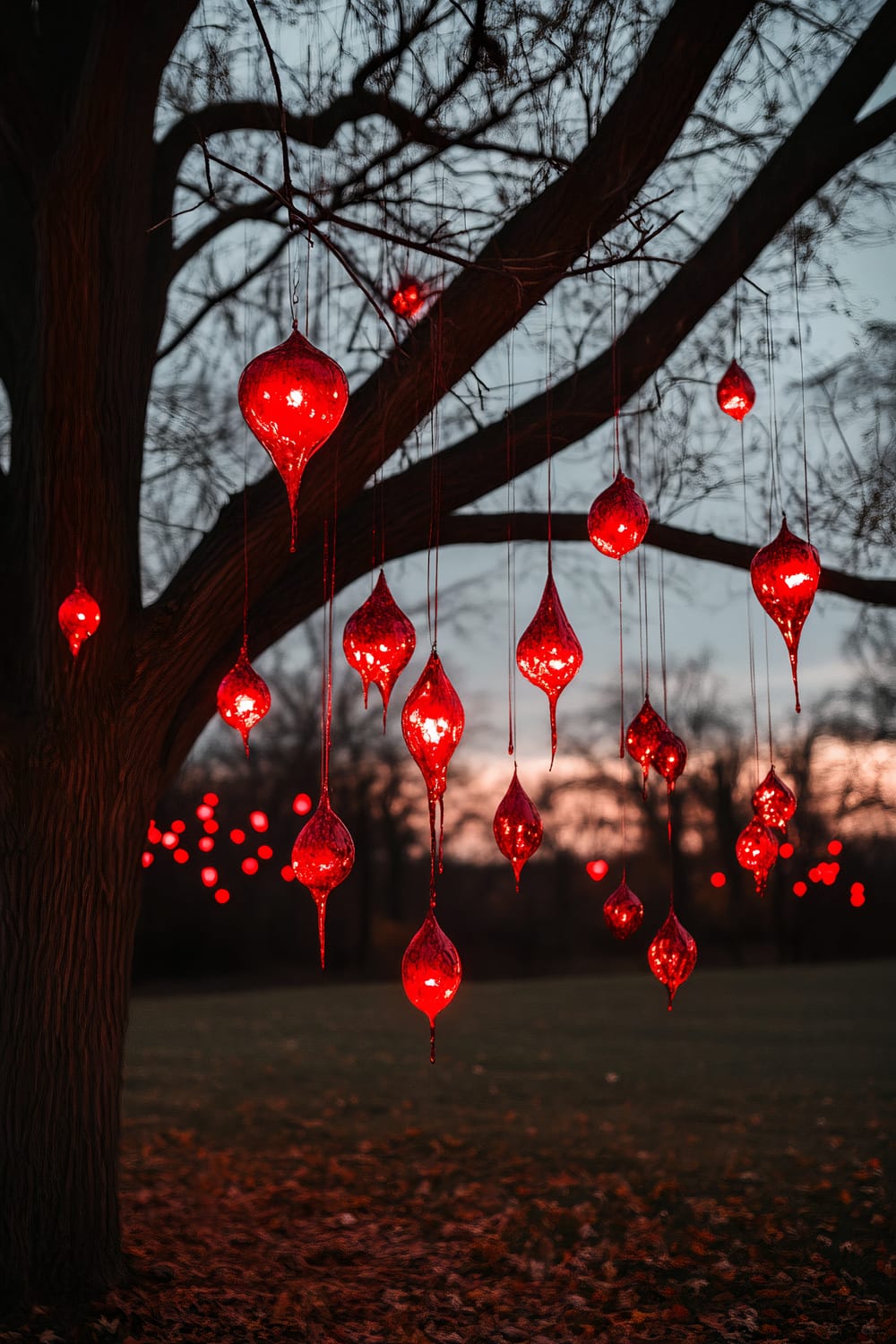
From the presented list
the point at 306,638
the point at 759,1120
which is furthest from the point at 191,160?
the point at 306,638

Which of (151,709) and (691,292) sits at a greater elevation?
(691,292)

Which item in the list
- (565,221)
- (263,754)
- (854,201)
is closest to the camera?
(565,221)

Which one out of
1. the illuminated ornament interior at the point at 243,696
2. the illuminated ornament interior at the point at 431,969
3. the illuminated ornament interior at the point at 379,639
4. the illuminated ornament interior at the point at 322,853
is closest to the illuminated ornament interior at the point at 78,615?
the illuminated ornament interior at the point at 243,696

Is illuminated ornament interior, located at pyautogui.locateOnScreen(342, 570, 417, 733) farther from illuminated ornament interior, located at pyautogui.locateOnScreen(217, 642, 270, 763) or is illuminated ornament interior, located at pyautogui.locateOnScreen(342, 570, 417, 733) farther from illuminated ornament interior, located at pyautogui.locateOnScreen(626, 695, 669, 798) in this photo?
illuminated ornament interior, located at pyautogui.locateOnScreen(626, 695, 669, 798)

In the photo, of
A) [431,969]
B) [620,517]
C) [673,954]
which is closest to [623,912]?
[673,954]

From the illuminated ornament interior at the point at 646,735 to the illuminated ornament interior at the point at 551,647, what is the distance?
1.00 m

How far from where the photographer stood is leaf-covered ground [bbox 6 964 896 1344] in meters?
5.30

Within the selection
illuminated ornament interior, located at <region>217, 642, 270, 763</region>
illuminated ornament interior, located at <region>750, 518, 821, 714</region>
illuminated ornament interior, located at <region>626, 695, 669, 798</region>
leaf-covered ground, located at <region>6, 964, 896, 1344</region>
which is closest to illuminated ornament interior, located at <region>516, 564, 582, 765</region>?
illuminated ornament interior, located at <region>750, 518, 821, 714</region>

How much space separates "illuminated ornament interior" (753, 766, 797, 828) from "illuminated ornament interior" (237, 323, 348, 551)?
7.73 ft

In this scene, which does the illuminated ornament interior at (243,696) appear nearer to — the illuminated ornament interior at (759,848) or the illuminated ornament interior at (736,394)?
the illuminated ornament interior at (759,848)

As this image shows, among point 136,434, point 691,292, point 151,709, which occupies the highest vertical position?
point 691,292

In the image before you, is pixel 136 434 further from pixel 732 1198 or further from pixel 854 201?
pixel 732 1198

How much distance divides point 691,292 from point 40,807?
3.78 meters

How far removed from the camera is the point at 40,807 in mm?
4941
